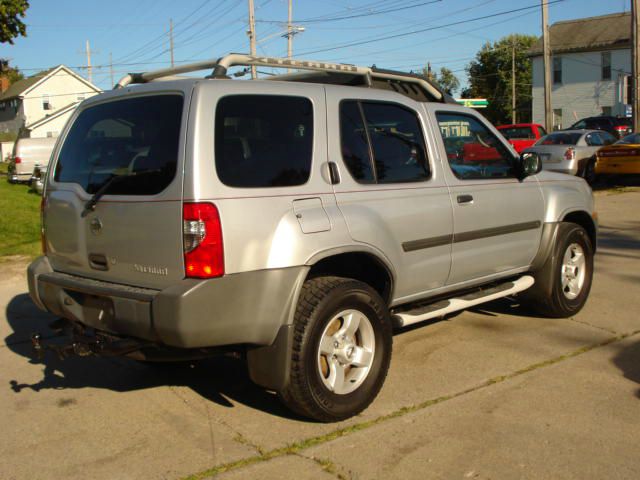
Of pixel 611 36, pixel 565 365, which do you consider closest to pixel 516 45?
pixel 611 36

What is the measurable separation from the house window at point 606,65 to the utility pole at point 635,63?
26512 millimetres

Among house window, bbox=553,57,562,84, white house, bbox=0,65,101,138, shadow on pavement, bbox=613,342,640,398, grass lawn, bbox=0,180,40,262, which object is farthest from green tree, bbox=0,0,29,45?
white house, bbox=0,65,101,138

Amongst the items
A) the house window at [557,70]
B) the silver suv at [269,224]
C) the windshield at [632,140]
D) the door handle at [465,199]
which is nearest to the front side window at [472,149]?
the silver suv at [269,224]

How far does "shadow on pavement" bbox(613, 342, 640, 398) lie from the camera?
15.6ft

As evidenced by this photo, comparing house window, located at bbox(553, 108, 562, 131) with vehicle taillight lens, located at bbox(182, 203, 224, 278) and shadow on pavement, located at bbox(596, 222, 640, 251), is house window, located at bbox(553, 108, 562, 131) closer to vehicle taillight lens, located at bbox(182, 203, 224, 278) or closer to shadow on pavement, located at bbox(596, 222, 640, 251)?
shadow on pavement, located at bbox(596, 222, 640, 251)

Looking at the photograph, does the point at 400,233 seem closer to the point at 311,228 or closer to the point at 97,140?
the point at 311,228

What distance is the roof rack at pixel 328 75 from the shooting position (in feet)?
14.1

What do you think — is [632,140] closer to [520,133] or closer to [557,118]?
[520,133]

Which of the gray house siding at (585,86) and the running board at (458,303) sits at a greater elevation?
the gray house siding at (585,86)

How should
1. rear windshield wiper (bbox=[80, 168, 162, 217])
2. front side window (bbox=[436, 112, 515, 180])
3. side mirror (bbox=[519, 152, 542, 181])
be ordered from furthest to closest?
side mirror (bbox=[519, 152, 542, 181])
front side window (bbox=[436, 112, 515, 180])
rear windshield wiper (bbox=[80, 168, 162, 217])

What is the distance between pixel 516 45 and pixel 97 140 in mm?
75723

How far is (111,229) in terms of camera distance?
3.91 metres

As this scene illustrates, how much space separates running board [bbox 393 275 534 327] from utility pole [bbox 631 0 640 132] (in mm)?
19273

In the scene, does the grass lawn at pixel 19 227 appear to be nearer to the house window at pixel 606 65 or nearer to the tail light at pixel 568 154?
the tail light at pixel 568 154
